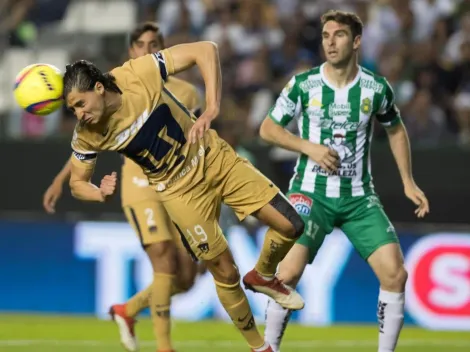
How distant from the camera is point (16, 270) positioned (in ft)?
42.7

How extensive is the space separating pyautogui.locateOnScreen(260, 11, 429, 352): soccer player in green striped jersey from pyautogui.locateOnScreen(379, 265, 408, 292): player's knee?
0.21 metres

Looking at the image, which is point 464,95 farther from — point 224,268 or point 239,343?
point 224,268

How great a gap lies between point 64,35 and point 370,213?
9.46m

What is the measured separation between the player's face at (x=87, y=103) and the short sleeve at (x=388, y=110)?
2161mm

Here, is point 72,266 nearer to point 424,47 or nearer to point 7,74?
point 7,74

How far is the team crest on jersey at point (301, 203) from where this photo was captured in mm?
8320

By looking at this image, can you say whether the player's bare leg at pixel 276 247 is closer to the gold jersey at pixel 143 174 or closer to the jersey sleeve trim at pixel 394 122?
the jersey sleeve trim at pixel 394 122

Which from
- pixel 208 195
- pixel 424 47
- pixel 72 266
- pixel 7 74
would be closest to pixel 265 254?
pixel 208 195

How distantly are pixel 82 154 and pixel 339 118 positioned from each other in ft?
6.23

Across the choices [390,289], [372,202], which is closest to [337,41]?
[372,202]

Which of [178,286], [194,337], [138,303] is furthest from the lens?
[194,337]

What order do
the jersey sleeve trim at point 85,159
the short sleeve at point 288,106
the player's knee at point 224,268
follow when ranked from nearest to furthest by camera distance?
the jersey sleeve trim at point 85,159
the player's knee at point 224,268
the short sleeve at point 288,106

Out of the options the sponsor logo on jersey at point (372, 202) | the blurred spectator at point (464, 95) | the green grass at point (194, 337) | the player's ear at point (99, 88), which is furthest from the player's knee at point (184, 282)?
the blurred spectator at point (464, 95)

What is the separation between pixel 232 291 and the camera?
788 cm
